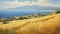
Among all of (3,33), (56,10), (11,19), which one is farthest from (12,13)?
(56,10)

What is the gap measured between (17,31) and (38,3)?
0.54 metres

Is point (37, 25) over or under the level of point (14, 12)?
under

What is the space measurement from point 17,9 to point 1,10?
0.24 m

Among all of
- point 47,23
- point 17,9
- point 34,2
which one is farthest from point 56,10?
point 17,9

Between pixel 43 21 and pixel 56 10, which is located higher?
pixel 56 10

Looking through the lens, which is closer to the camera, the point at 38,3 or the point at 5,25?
the point at 5,25

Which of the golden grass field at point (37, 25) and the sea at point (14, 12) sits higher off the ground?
the sea at point (14, 12)

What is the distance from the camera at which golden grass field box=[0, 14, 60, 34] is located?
1616mm

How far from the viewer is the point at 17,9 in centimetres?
168

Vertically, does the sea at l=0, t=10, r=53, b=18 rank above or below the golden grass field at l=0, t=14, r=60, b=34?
above

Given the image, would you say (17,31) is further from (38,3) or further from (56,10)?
(56,10)

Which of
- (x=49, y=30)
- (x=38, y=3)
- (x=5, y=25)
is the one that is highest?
(x=38, y=3)

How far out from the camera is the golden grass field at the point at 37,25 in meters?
1.62

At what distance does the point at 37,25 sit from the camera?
164 cm
